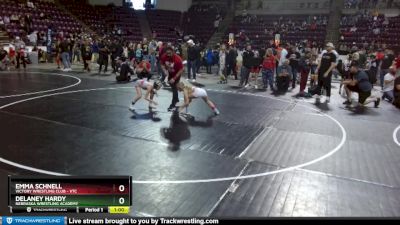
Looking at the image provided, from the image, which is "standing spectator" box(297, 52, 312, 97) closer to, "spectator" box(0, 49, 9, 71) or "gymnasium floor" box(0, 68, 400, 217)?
"gymnasium floor" box(0, 68, 400, 217)

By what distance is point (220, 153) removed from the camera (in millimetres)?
5914

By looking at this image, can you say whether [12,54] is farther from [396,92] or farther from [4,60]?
[396,92]

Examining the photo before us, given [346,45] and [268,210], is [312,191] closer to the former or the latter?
[268,210]

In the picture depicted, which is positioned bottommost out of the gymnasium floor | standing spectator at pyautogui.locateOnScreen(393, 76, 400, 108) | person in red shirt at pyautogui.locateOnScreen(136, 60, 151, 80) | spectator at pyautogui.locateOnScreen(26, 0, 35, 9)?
the gymnasium floor

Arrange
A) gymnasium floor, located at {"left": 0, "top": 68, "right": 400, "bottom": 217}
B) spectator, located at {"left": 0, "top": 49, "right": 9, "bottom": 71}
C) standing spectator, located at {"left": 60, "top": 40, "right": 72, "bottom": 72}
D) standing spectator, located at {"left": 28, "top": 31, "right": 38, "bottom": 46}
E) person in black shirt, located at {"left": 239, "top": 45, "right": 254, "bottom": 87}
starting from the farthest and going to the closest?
standing spectator, located at {"left": 28, "top": 31, "right": 38, "bottom": 46} < standing spectator, located at {"left": 60, "top": 40, "right": 72, "bottom": 72} < spectator, located at {"left": 0, "top": 49, "right": 9, "bottom": 71} < person in black shirt, located at {"left": 239, "top": 45, "right": 254, "bottom": 87} < gymnasium floor, located at {"left": 0, "top": 68, "right": 400, "bottom": 217}

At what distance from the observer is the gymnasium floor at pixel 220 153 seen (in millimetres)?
4266

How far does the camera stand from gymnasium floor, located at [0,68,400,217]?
14.0 feet

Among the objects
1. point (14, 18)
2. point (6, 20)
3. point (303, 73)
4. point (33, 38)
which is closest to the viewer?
point (303, 73)

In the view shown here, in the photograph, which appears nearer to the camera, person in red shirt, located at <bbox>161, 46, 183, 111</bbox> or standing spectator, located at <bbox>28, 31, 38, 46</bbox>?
person in red shirt, located at <bbox>161, 46, 183, 111</bbox>

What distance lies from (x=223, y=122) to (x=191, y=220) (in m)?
4.88

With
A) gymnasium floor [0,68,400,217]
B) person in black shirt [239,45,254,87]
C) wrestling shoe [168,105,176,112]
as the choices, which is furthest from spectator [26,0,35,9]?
wrestling shoe [168,105,176,112]

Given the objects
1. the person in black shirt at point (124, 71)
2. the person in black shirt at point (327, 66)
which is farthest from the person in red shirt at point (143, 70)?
the person in black shirt at point (327, 66)

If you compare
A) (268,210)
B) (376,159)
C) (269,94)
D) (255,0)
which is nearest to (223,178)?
(268,210)
